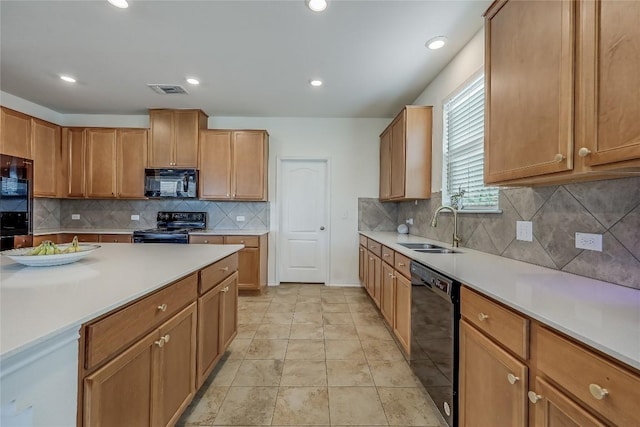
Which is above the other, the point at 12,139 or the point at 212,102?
the point at 212,102

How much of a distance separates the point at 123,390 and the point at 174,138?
3793mm

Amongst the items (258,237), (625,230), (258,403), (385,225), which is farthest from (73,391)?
(385,225)

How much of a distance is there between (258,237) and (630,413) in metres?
3.66

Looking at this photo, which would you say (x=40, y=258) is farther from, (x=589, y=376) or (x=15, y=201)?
(x=15, y=201)

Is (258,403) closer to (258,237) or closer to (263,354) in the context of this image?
(263,354)

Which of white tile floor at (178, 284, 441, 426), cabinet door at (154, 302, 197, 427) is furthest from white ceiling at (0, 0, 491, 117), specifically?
white tile floor at (178, 284, 441, 426)

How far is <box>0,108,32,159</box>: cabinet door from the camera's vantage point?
3408 millimetres

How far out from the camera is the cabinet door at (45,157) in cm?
382

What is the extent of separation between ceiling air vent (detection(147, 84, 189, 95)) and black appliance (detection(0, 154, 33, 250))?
6.04 ft

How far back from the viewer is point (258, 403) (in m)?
1.82

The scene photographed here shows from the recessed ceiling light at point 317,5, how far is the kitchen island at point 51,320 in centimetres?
195

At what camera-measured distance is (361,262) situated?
14.0 ft

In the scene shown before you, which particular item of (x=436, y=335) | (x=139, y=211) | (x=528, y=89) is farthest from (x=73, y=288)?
(x=139, y=211)

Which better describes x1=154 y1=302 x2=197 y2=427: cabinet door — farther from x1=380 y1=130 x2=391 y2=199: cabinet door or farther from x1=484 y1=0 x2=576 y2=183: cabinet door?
x1=380 y1=130 x2=391 y2=199: cabinet door
